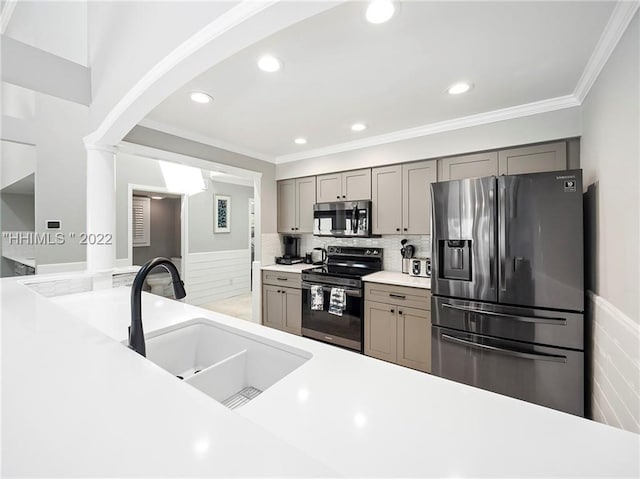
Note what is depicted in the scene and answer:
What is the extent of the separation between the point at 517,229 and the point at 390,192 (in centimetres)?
140

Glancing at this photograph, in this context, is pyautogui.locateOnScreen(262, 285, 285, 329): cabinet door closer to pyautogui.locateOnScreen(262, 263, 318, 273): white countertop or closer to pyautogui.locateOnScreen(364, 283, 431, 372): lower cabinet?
pyautogui.locateOnScreen(262, 263, 318, 273): white countertop

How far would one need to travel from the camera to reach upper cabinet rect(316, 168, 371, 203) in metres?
3.33

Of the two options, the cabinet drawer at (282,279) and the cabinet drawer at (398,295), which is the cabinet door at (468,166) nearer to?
the cabinet drawer at (398,295)

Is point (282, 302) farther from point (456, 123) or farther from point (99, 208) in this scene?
point (456, 123)

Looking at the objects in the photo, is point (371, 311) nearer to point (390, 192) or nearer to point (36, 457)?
point (390, 192)

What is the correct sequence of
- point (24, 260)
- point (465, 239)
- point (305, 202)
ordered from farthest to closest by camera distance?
point (305, 202) < point (24, 260) < point (465, 239)

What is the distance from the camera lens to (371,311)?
2.93m

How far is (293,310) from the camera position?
352 centimetres

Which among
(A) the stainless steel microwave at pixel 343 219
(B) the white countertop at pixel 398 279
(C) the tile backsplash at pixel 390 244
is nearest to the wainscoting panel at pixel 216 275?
(C) the tile backsplash at pixel 390 244

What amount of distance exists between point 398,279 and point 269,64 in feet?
7.32

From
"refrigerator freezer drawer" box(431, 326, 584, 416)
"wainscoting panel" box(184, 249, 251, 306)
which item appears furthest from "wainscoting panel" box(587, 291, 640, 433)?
"wainscoting panel" box(184, 249, 251, 306)

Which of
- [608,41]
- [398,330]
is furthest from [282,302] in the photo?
[608,41]

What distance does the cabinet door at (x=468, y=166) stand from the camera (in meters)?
2.59

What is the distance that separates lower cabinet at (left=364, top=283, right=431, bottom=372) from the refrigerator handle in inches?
27.2
